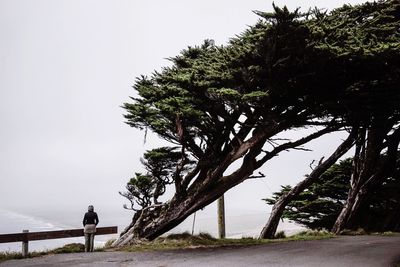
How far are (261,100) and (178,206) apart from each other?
5.21 m

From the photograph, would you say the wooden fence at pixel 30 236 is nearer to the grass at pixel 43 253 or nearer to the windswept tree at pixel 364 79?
the grass at pixel 43 253

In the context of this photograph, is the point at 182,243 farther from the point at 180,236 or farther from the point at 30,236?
the point at 30,236

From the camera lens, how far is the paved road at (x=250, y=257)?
943cm

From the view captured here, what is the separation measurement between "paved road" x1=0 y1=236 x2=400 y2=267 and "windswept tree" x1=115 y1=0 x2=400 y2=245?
368 cm

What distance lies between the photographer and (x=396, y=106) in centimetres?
1511

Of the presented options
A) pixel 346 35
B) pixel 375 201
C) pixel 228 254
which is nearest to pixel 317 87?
pixel 346 35

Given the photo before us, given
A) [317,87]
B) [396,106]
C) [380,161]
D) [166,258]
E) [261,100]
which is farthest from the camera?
[380,161]

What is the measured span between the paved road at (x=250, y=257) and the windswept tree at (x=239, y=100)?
12.1ft

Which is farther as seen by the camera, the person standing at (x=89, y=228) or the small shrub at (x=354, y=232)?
the small shrub at (x=354, y=232)

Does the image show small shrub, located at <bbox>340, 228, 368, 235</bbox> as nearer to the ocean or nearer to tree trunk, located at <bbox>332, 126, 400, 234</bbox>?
tree trunk, located at <bbox>332, 126, 400, 234</bbox>

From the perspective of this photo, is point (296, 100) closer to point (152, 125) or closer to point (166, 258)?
point (152, 125)

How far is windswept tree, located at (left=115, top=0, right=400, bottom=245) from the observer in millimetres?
11758

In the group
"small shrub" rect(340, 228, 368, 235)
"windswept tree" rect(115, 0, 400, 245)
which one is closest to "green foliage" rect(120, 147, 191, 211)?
"windswept tree" rect(115, 0, 400, 245)

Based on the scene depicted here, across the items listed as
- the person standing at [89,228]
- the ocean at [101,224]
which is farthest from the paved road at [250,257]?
the ocean at [101,224]
